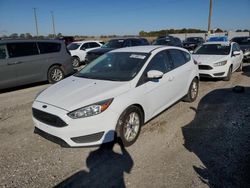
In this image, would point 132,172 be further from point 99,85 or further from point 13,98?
point 13,98

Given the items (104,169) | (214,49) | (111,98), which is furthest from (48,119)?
(214,49)

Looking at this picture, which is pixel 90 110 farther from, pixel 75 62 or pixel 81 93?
pixel 75 62

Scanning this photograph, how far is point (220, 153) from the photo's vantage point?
3.61m

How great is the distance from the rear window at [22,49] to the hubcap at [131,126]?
5706 millimetres

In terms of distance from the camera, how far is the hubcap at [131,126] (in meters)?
3.72

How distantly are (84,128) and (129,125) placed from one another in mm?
835

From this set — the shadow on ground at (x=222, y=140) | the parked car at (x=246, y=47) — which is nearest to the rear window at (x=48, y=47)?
the shadow on ground at (x=222, y=140)

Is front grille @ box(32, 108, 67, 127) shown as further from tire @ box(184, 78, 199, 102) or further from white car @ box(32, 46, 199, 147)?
tire @ box(184, 78, 199, 102)

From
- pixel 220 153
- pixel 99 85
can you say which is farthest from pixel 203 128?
pixel 99 85

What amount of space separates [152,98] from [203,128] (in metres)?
1.29

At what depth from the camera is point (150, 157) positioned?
354 cm

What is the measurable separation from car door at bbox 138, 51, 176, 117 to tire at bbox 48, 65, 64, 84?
17.4ft

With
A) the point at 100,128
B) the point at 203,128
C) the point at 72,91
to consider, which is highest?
the point at 72,91

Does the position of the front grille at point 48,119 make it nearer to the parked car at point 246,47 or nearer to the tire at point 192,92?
the tire at point 192,92
